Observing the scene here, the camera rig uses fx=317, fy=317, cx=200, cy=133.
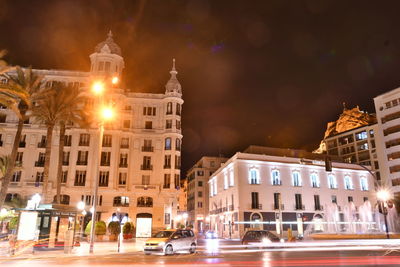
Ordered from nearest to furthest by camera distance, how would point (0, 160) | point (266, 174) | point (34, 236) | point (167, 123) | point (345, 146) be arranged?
point (34, 236)
point (0, 160)
point (266, 174)
point (167, 123)
point (345, 146)

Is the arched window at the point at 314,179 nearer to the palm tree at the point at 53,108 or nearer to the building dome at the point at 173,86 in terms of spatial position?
the building dome at the point at 173,86

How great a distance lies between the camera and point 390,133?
69125 mm

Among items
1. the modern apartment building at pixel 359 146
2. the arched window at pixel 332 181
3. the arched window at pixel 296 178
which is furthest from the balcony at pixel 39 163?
the modern apartment building at pixel 359 146

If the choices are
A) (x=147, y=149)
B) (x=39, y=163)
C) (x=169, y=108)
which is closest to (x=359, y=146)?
(x=169, y=108)

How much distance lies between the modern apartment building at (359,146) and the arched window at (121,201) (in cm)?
5527

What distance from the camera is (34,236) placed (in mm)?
22250

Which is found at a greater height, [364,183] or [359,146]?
[359,146]

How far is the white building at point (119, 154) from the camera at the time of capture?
2074 inches

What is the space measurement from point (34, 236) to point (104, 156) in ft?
107

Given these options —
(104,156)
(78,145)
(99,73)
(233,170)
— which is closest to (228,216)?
(233,170)

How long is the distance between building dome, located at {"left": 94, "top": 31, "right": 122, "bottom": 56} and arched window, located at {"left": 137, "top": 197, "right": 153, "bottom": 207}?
88.8ft

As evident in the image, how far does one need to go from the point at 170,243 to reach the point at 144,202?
111 feet

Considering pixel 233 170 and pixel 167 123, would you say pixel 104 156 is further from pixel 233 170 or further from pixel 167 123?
pixel 233 170

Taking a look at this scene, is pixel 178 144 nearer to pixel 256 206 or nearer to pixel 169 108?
pixel 169 108
